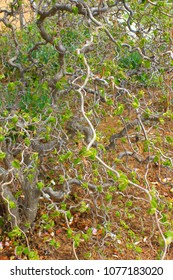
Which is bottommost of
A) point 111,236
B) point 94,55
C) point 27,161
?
point 111,236

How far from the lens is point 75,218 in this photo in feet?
9.56

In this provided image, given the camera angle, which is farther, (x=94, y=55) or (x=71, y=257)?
(x=94, y=55)

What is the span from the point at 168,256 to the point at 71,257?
0.65m

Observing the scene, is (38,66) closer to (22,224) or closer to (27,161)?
(27,161)

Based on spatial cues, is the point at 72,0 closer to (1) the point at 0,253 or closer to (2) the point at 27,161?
(2) the point at 27,161

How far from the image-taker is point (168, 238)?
4.83ft

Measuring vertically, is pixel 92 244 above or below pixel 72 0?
below

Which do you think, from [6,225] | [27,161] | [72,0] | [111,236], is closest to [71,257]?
[111,236]

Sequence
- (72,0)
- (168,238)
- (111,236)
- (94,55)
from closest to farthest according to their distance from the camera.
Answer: (168,238) < (72,0) < (111,236) < (94,55)

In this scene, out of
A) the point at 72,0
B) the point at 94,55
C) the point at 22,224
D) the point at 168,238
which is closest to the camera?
the point at 168,238

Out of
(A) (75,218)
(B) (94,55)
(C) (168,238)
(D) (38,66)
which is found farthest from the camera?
(B) (94,55)
